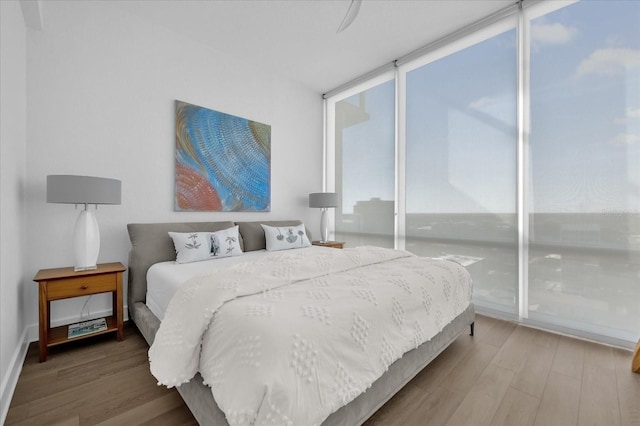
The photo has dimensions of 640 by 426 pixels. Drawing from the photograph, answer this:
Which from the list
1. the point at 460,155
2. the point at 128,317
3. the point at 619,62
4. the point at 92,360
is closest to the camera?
the point at 92,360

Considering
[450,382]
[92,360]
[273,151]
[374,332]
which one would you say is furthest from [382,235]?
[92,360]

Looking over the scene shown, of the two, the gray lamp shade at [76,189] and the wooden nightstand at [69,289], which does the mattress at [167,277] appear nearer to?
the wooden nightstand at [69,289]

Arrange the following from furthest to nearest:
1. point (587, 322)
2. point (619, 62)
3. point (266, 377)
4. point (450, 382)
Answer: point (587, 322) < point (619, 62) < point (450, 382) < point (266, 377)

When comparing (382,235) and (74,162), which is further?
(382,235)

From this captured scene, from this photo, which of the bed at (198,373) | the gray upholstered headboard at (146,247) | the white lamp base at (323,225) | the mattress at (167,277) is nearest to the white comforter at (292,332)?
the bed at (198,373)

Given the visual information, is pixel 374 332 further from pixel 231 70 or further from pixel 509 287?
pixel 231 70

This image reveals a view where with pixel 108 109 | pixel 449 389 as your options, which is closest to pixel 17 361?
pixel 108 109

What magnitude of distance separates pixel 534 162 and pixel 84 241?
12.9 ft

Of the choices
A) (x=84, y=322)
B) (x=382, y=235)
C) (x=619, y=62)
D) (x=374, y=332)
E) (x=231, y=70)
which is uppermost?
(x=231, y=70)

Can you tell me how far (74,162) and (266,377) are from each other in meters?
2.62

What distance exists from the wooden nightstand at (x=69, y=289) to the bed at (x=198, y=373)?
0.18 metres

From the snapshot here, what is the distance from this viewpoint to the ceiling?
255cm

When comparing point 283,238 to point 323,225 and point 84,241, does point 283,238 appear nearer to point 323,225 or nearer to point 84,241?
point 323,225

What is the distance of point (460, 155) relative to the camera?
3.02 meters
